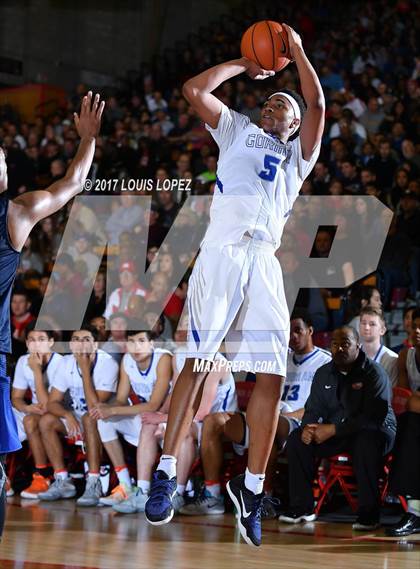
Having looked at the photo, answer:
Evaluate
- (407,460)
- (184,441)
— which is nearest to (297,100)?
(407,460)

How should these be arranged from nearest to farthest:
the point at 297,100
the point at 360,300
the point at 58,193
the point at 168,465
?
the point at 58,193 → the point at 168,465 → the point at 297,100 → the point at 360,300

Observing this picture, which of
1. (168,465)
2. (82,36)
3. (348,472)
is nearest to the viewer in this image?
(168,465)

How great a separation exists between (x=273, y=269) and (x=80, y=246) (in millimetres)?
5469

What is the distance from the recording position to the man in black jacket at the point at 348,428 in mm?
7531

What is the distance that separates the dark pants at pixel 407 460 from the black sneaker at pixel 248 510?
222 centimetres

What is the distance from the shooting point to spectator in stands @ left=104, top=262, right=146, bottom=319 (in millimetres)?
9634

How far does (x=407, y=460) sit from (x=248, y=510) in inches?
93.5

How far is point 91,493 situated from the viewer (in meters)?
8.77

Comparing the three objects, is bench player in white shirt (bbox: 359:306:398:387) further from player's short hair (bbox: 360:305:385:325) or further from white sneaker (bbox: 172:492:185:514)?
white sneaker (bbox: 172:492:185:514)

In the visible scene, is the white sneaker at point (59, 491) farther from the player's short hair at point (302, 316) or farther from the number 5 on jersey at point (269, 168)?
the number 5 on jersey at point (269, 168)

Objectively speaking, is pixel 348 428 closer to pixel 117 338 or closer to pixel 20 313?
pixel 117 338

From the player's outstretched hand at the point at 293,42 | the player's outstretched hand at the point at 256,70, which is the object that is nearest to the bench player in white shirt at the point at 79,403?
the player's outstretched hand at the point at 256,70

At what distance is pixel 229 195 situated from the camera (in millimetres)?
5520

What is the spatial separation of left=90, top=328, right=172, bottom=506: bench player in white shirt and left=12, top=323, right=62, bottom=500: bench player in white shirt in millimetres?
779
